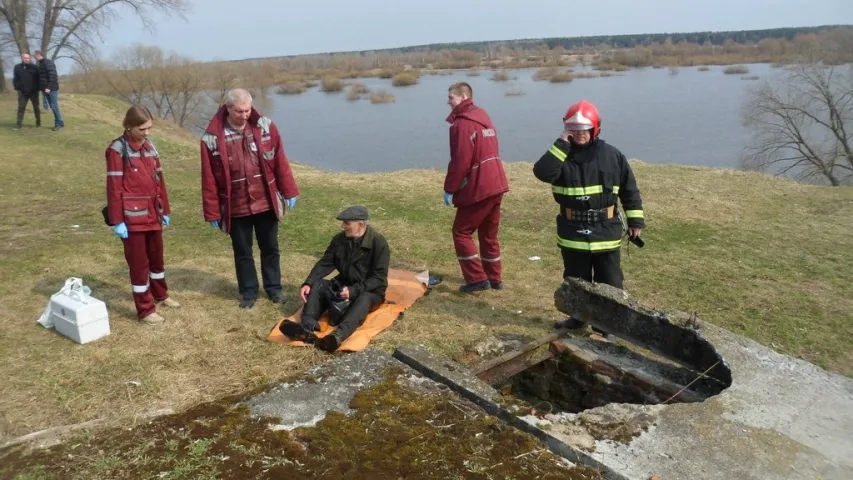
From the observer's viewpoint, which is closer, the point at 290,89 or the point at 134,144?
the point at 134,144

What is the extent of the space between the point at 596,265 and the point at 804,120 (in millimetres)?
24700

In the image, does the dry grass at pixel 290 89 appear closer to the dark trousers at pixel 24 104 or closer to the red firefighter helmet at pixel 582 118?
the dark trousers at pixel 24 104

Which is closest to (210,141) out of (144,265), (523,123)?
(144,265)

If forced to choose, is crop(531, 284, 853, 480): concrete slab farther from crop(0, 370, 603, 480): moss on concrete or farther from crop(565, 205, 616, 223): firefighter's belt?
crop(565, 205, 616, 223): firefighter's belt

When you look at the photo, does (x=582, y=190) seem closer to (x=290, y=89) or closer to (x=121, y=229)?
(x=121, y=229)

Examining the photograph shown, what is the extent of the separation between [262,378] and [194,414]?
2.02 ft

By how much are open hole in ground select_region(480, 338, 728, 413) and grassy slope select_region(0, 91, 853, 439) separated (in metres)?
0.49

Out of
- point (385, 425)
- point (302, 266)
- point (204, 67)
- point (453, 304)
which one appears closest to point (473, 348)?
point (453, 304)

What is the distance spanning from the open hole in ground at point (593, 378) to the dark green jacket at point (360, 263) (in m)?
1.30

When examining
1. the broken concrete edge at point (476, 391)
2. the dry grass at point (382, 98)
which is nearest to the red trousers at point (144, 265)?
the broken concrete edge at point (476, 391)

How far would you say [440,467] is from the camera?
10.6 feet

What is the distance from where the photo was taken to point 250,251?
5.66 meters

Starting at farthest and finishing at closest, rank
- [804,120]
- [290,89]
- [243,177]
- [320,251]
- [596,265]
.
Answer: [290,89]
[804,120]
[320,251]
[243,177]
[596,265]

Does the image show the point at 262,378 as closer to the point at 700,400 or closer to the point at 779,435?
the point at 700,400
